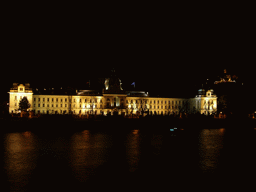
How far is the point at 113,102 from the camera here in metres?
111

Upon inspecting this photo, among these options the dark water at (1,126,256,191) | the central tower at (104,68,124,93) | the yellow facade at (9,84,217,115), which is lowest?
the dark water at (1,126,256,191)

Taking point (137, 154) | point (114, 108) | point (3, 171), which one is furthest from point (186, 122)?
point (114, 108)

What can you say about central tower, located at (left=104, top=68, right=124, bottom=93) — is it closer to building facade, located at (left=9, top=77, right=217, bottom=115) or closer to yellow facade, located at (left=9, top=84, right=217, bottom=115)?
building facade, located at (left=9, top=77, right=217, bottom=115)

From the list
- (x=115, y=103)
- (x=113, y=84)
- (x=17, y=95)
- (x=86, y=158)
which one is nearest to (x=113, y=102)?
(x=115, y=103)

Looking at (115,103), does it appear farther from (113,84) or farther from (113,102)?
(113,84)

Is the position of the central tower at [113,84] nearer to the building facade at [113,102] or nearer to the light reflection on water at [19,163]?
the building facade at [113,102]

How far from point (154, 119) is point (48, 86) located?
7472cm

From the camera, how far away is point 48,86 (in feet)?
379

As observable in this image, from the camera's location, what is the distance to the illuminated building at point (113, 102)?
107125 mm

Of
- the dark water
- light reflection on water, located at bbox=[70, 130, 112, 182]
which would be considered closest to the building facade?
light reflection on water, located at bbox=[70, 130, 112, 182]

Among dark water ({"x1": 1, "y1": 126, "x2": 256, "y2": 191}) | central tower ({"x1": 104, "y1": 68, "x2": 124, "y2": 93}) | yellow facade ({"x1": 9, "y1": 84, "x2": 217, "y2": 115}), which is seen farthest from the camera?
central tower ({"x1": 104, "y1": 68, "x2": 124, "y2": 93})

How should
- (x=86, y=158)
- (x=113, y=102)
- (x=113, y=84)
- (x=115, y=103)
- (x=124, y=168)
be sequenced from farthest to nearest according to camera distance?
(x=113, y=84)
(x=115, y=103)
(x=113, y=102)
(x=86, y=158)
(x=124, y=168)

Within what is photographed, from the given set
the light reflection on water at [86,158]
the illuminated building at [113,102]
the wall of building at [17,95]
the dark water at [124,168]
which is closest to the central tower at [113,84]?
the illuminated building at [113,102]

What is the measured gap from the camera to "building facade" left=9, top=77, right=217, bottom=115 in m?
107
